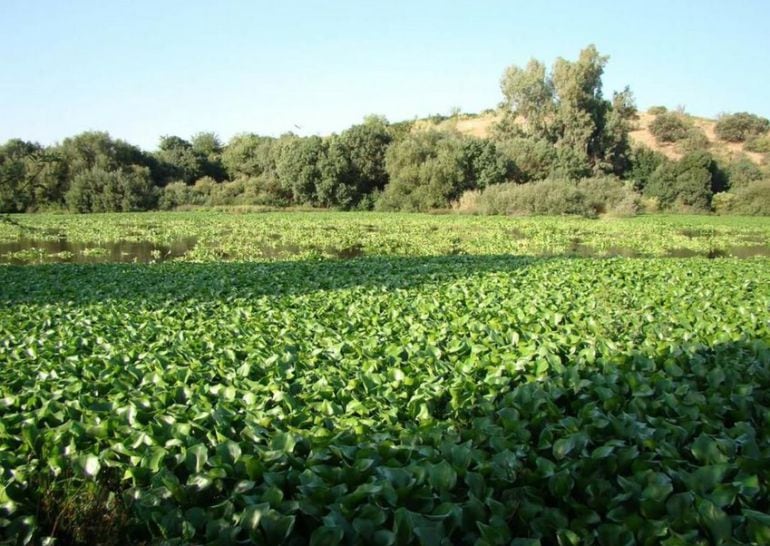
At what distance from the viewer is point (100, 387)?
4.32 metres

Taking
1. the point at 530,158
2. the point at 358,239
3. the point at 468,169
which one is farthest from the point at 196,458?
the point at 530,158

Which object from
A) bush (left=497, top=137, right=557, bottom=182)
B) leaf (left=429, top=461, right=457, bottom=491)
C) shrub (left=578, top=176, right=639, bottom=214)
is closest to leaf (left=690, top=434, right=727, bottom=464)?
leaf (left=429, top=461, right=457, bottom=491)

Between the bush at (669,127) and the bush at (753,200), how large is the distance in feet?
83.0

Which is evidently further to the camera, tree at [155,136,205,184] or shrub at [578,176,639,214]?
tree at [155,136,205,184]

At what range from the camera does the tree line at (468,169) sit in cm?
4550

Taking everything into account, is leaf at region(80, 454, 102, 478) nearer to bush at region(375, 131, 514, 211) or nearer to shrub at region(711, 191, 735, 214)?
bush at region(375, 131, 514, 211)

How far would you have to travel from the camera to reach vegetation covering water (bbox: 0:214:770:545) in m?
2.37

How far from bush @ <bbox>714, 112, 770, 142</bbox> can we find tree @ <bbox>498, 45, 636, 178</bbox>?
20674 mm

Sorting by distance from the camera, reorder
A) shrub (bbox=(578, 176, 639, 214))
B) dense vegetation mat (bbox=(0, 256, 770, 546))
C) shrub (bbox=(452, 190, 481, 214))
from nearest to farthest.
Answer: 1. dense vegetation mat (bbox=(0, 256, 770, 546))
2. shrub (bbox=(578, 176, 639, 214))
3. shrub (bbox=(452, 190, 481, 214))

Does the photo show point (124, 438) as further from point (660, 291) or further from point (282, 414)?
point (660, 291)

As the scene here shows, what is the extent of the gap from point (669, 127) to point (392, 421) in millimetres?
76725

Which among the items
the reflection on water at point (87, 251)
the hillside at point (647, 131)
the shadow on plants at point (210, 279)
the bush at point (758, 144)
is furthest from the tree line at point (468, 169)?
the shadow on plants at point (210, 279)

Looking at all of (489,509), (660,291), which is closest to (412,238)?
(660,291)

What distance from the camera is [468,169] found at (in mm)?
48469
